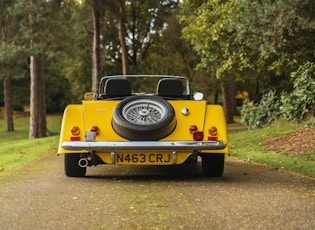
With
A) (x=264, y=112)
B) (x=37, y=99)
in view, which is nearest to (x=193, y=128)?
(x=264, y=112)

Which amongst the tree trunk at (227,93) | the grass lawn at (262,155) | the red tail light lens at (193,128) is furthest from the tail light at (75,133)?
the tree trunk at (227,93)

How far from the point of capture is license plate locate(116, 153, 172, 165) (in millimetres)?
8031

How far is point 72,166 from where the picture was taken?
866 cm

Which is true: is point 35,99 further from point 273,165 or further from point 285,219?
point 285,219

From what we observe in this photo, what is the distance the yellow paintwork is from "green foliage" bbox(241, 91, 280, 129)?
12.8 m

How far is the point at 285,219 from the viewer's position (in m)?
5.30

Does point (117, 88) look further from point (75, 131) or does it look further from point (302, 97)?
point (302, 97)

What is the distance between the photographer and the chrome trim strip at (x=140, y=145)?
7.82m

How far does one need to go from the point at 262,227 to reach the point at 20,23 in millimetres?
21690

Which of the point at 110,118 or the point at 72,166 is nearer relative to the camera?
the point at 110,118

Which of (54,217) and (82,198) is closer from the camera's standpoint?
(54,217)

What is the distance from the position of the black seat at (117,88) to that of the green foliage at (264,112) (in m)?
12.4

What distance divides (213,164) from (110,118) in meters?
1.81

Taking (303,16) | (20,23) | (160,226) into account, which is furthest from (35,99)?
(160,226)
